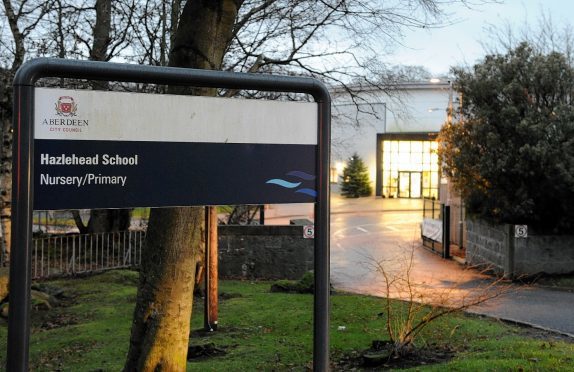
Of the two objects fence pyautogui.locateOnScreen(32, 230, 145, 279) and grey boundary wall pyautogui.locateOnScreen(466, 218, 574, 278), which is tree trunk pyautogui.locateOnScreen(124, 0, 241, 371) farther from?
grey boundary wall pyautogui.locateOnScreen(466, 218, 574, 278)

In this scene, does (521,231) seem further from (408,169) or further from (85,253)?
(408,169)

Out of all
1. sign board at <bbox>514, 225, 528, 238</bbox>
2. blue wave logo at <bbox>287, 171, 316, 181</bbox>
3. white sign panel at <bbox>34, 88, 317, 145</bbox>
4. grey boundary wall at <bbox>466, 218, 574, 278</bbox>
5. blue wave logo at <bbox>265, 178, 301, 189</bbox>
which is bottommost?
grey boundary wall at <bbox>466, 218, 574, 278</bbox>

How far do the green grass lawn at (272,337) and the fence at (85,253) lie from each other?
8.74 feet

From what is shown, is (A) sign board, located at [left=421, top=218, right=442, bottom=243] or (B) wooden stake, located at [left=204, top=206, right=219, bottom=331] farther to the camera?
(A) sign board, located at [left=421, top=218, right=442, bottom=243]

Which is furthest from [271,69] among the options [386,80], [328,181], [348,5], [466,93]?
[328,181]

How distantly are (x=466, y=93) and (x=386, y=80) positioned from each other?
384 cm

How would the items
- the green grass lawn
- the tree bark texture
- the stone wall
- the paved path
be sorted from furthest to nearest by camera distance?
the stone wall < the paved path < the green grass lawn < the tree bark texture

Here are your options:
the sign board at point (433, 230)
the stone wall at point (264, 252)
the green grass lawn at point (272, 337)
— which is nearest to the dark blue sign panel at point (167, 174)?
the green grass lawn at point (272, 337)

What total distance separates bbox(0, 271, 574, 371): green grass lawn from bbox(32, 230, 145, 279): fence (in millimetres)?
2664

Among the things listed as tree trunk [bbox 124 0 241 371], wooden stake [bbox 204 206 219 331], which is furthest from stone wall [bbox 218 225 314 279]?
tree trunk [bbox 124 0 241 371]

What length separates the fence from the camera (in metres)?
16.3

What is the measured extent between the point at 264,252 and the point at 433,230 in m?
8.85

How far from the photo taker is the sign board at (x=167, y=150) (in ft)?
10.5

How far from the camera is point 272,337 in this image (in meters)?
9.23
